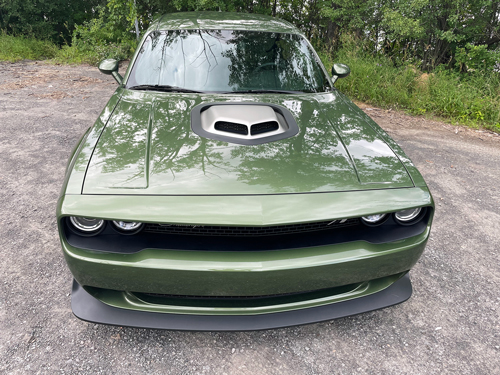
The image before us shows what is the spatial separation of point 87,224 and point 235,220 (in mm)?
689

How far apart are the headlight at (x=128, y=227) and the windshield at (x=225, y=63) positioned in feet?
4.01

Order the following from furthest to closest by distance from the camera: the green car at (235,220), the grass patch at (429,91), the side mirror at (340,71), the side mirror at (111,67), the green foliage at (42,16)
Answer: the green foliage at (42,16), the grass patch at (429,91), the side mirror at (340,71), the side mirror at (111,67), the green car at (235,220)

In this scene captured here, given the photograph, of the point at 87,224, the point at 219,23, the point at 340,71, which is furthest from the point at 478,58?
the point at 87,224

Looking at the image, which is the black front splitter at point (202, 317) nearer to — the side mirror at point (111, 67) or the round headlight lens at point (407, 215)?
the round headlight lens at point (407, 215)

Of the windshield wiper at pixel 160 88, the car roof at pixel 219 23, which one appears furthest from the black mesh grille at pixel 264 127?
the car roof at pixel 219 23

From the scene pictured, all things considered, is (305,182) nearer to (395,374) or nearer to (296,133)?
(296,133)

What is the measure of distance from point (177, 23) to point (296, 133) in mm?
1794

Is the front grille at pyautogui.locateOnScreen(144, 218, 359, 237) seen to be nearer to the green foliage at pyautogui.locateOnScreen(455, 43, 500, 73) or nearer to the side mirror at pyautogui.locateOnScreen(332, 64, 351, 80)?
the side mirror at pyautogui.locateOnScreen(332, 64, 351, 80)

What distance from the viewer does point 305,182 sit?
5.28ft

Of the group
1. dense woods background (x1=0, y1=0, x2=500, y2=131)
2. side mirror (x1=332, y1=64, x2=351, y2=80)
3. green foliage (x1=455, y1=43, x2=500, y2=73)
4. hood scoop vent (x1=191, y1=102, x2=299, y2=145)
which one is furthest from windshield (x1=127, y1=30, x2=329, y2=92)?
green foliage (x1=455, y1=43, x2=500, y2=73)

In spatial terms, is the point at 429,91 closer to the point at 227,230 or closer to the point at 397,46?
the point at 397,46

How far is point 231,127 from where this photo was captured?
196cm

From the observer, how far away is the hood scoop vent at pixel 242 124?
1902 mm

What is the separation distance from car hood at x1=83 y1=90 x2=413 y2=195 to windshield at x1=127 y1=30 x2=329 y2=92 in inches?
13.4
